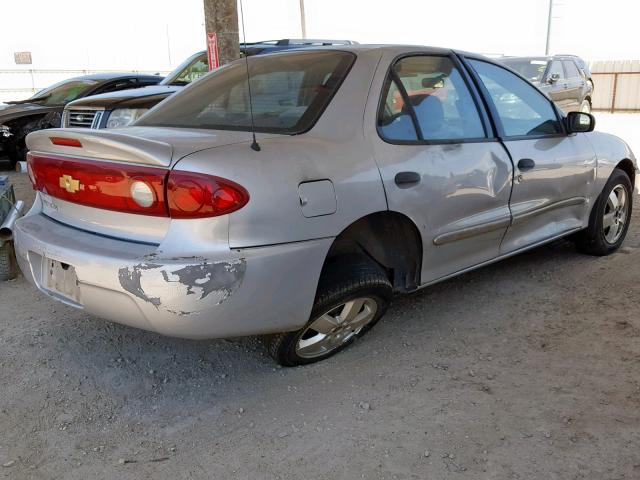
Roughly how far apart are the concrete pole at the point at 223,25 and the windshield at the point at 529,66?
26.1 feet

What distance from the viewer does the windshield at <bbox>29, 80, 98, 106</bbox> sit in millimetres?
9412

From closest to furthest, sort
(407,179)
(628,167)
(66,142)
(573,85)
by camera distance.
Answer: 1. (66,142)
2. (407,179)
3. (628,167)
4. (573,85)

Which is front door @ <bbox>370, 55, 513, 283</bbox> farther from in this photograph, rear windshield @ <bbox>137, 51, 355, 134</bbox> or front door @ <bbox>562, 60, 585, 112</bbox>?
front door @ <bbox>562, 60, 585, 112</bbox>

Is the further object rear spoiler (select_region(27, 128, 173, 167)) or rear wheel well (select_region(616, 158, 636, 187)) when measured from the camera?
rear wheel well (select_region(616, 158, 636, 187))

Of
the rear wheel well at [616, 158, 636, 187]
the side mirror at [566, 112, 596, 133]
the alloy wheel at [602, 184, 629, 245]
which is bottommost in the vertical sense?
the alloy wheel at [602, 184, 629, 245]

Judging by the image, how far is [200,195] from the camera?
2.27 metres

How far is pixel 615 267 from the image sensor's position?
4.36 m

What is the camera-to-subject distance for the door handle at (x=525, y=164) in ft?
11.6

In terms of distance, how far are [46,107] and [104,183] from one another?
7.65m

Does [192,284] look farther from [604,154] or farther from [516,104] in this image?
[604,154]

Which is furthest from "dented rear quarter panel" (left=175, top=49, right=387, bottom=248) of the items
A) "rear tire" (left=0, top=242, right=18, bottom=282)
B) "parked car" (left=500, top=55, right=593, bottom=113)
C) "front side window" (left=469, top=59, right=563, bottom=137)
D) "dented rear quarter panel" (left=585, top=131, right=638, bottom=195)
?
"parked car" (left=500, top=55, right=593, bottom=113)

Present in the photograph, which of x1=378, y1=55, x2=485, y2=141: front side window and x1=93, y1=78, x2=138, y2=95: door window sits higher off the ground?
x1=378, y1=55, x2=485, y2=141: front side window

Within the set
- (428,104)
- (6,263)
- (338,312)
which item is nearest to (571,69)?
(428,104)

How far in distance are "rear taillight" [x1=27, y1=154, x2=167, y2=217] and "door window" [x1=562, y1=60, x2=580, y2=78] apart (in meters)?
13.0
